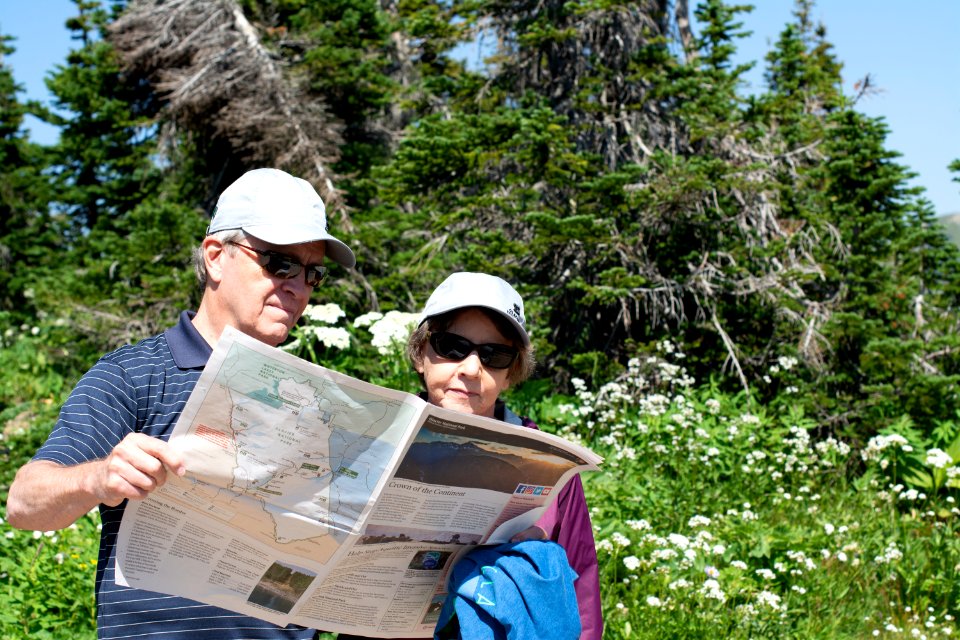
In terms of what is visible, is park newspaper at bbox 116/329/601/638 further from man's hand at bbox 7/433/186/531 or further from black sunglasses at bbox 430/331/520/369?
black sunglasses at bbox 430/331/520/369

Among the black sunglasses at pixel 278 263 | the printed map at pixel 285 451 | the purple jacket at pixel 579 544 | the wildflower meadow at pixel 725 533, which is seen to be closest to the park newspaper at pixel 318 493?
the printed map at pixel 285 451

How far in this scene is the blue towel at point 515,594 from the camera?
1827 mm

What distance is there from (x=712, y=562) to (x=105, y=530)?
126 inches

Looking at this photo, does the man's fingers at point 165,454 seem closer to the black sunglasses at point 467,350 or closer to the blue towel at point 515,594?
the blue towel at point 515,594

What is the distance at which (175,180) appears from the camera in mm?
10641

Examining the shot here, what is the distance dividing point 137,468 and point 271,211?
781 mm

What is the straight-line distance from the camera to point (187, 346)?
2074 millimetres

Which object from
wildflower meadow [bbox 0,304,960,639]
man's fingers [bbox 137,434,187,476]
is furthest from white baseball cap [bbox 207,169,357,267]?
wildflower meadow [bbox 0,304,960,639]

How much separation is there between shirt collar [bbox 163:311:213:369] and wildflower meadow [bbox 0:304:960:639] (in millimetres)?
2208

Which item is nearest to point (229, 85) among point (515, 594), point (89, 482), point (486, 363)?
point (486, 363)

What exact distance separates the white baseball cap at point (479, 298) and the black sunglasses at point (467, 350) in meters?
0.06

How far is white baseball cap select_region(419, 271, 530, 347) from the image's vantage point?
217cm

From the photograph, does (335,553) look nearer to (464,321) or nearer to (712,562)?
(464,321)

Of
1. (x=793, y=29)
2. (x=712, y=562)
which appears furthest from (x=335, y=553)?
(x=793, y=29)
